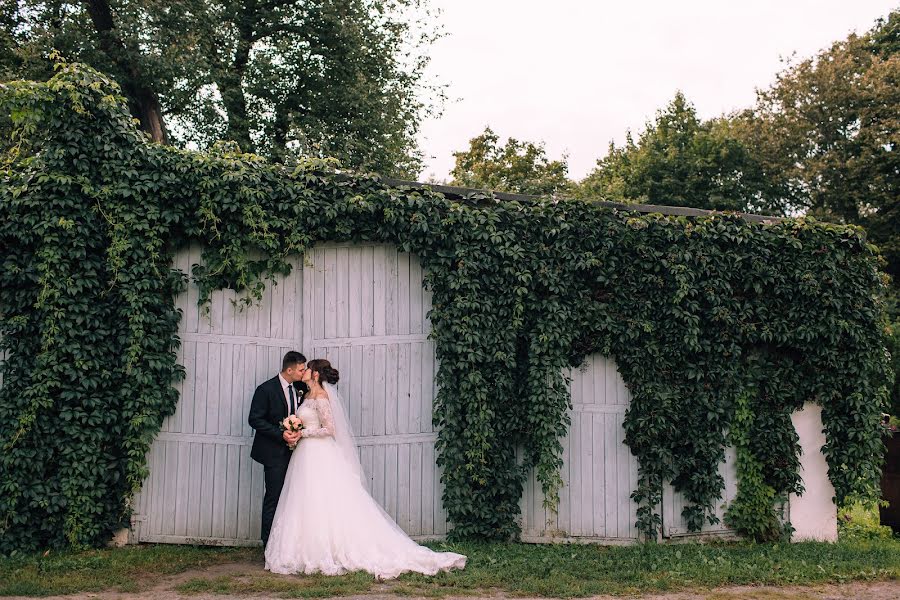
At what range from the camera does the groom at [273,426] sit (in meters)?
7.94

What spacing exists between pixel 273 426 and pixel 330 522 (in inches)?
44.9

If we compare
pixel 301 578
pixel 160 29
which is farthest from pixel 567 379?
pixel 160 29

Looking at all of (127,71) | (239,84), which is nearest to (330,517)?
(127,71)

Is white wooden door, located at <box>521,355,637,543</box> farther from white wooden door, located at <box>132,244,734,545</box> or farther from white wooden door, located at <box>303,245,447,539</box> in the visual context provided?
white wooden door, located at <box>303,245,447,539</box>

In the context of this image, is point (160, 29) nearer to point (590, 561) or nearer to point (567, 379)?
point (567, 379)

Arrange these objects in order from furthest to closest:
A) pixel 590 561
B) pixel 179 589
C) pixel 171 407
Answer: pixel 171 407
pixel 590 561
pixel 179 589

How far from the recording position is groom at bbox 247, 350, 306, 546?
26.1 ft

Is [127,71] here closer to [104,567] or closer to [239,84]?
[239,84]

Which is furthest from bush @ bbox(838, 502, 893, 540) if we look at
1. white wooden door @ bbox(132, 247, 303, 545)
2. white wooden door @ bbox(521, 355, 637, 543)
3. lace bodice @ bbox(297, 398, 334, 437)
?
white wooden door @ bbox(132, 247, 303, 545)

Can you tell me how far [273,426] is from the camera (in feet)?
26.0

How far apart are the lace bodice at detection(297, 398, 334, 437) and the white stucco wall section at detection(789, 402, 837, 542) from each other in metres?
5.37

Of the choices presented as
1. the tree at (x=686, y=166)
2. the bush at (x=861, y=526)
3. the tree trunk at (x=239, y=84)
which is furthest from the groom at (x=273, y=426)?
the tree at (x=686, y=166)

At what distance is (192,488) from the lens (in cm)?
841

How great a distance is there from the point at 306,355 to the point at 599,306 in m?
3.24
